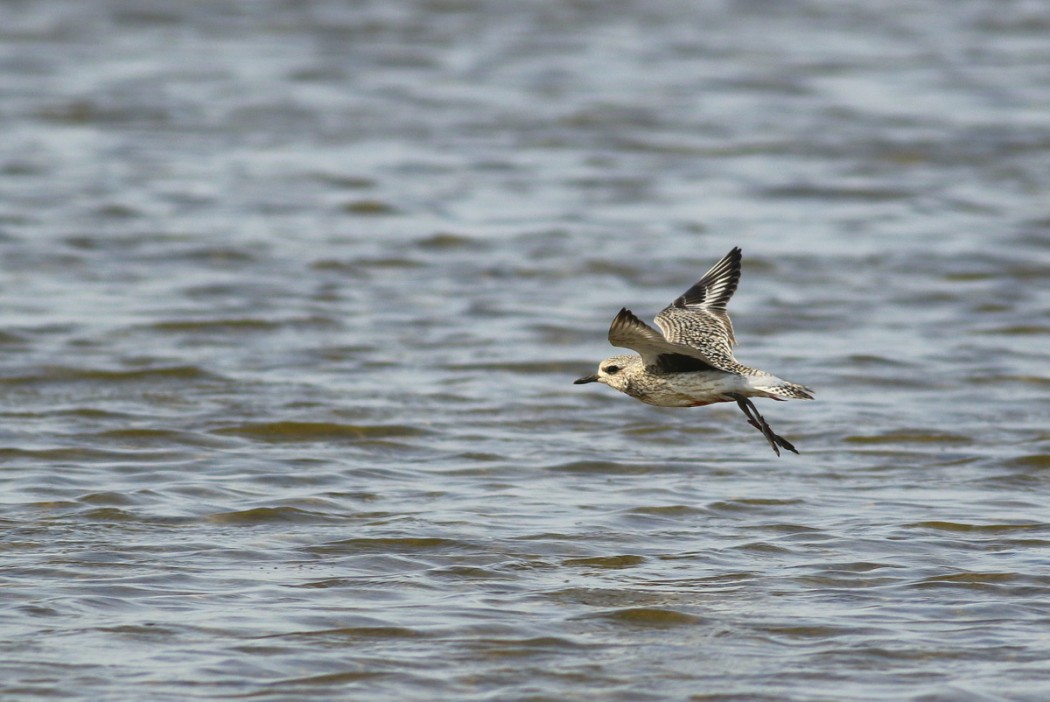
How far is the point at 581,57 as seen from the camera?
2469 centimetres

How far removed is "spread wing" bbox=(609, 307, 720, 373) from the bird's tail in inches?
10.0

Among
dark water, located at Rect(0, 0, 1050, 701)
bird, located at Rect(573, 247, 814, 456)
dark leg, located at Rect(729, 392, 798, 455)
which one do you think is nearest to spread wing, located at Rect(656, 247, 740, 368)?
bird, located at Rect(573, 247, 814, 456)

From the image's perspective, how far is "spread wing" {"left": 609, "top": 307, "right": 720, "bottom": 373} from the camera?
7.40 meters

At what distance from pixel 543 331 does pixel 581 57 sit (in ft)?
39.2

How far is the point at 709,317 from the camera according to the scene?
943cm

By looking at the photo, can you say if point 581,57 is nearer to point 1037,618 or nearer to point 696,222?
point 696,222

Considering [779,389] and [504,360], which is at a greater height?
[779,389]

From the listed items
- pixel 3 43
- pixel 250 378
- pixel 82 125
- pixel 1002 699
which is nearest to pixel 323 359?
pixel 250 378

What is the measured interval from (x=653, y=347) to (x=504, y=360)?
185 inches

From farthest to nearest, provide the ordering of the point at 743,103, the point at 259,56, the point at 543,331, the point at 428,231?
the point at 259,56, the point at 743,103, the point at 428,231, the point at 543,331

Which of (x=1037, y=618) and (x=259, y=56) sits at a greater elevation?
(x=259, y=56)

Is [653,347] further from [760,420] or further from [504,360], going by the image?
[504,360]

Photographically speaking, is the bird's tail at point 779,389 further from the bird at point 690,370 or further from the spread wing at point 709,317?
the spread wing at point 709,317

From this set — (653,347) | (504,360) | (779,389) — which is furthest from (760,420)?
(504,360)
